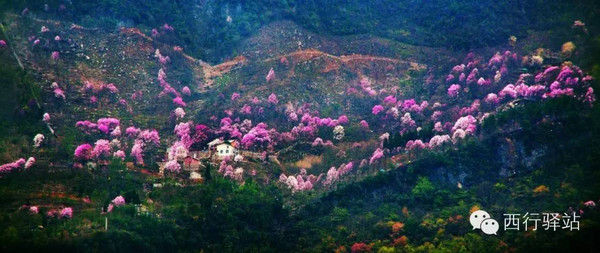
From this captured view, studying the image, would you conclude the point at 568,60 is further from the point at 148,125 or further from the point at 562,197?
the point at 148,125

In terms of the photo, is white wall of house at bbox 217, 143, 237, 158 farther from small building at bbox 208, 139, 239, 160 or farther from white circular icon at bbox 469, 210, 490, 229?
white circular icon at bbox 469, 210, 490, 229

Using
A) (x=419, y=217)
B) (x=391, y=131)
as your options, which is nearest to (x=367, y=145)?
(x=391, y=131)

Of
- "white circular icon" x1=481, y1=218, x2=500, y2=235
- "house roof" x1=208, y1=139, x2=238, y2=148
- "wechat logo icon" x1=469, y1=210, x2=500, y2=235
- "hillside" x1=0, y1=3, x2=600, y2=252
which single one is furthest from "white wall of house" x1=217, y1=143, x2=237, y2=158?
"white circular icon" x1=481, y1=218, x2=500, y2=235

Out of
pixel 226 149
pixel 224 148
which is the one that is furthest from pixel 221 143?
pixel 226 149

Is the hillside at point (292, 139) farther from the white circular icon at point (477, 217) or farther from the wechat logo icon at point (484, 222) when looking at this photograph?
the white circular icon at point (477, 217)

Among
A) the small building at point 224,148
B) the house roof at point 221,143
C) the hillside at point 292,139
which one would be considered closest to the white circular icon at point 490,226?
the hillside at point 292,139

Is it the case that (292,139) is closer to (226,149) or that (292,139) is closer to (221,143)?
(226,149)
